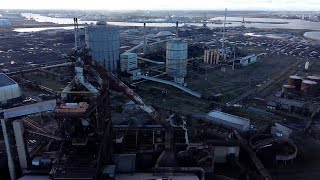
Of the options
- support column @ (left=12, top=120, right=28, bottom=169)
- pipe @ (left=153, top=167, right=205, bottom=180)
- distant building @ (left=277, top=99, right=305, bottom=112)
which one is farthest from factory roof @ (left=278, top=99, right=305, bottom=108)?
support column @ (left=12, top=120, right=28, bottom=169)

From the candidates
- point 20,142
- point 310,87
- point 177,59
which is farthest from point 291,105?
point 20,142

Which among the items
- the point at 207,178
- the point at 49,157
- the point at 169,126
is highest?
the point at 169,126

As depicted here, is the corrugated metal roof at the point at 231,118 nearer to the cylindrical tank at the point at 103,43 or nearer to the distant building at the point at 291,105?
the distant building at the point at 291,105

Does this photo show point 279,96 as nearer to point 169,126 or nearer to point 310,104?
point 310,104

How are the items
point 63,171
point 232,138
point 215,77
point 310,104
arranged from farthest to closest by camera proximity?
point 215,77 → point 310,104 → point 232,138 → point 63,171

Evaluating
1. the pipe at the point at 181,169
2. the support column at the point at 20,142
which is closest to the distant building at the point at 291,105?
the pipe at the point at 181,169

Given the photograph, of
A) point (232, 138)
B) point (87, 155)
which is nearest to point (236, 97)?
point (232, 138)
